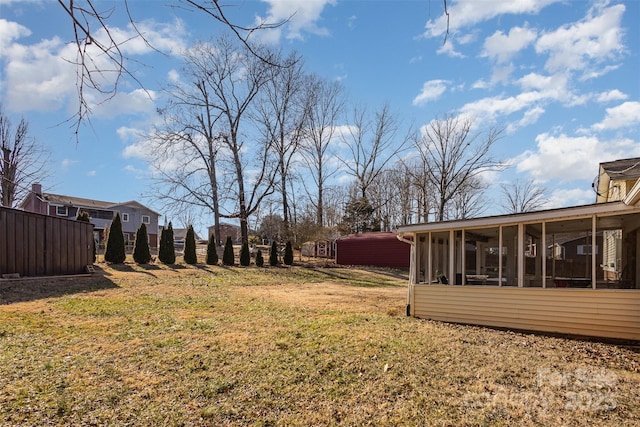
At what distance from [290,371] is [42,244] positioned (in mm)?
10897

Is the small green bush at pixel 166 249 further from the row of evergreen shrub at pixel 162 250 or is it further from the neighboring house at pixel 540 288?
the neighboring house at pixel 540 288

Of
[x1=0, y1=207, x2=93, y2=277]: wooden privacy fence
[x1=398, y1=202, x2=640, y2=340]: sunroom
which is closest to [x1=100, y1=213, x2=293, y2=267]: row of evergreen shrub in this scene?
[x1=0, y1=207, x2=93, y2=277]: wooden privacy fence

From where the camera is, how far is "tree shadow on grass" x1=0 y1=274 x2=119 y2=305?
29.3ft

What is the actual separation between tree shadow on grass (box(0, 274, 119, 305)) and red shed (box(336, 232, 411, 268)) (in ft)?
57.7

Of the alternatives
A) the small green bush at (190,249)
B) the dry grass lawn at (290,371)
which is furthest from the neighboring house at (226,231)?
the dry grass lawn at (290,371)

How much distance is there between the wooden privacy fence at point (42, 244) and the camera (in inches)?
416

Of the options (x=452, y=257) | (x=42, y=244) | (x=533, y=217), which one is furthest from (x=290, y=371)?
(x=42, y=244)

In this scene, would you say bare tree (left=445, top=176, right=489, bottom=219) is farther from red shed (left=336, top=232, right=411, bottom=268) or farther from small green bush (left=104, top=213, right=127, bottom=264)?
small green bush (left=104, top=213, right=127, bottom=264)

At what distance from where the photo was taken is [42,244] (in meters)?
11.8

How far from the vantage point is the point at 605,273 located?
15.0 m

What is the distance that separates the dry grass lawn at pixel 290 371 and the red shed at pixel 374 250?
59.5 feet

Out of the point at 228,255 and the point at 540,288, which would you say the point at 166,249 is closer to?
the point at 228,255

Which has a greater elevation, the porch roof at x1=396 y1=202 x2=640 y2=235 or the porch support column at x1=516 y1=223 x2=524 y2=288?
A: the porch roof at x1=396 y1=202 x2=640 y2=235

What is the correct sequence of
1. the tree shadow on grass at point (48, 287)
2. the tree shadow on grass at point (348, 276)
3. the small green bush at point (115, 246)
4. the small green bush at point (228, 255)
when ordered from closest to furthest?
the tree shadow on grass at point (48, 287)
the small green bush at point (115, 246)
the tree shadow on grass at point (348, 276)
the small green bush at point (228, 255)
